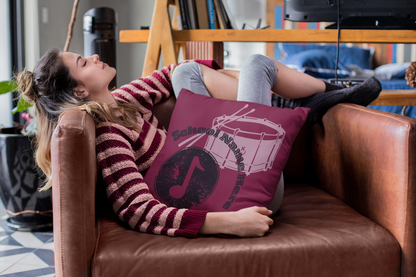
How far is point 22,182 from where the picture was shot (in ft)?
5.40

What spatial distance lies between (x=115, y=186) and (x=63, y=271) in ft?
0.70

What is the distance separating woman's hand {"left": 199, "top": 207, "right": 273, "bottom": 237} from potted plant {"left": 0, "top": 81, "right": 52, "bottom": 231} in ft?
3.53

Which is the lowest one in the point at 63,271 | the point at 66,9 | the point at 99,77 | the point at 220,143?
the point at 63,271

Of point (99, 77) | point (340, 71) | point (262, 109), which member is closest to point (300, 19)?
point (262, 109)

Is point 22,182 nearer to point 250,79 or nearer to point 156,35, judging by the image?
point 156,35

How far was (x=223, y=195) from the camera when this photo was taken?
88 centimetres

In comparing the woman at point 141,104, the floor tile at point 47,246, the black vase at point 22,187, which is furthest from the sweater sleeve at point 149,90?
the floor tile at point 47,246

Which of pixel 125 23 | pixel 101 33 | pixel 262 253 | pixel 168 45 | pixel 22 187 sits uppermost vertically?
pixel 125 23

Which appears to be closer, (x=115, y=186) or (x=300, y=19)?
(x=115, y=186)

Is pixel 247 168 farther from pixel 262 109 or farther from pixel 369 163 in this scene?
pixel 369 163

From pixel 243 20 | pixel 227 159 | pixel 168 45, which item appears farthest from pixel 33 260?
pixel 243 20

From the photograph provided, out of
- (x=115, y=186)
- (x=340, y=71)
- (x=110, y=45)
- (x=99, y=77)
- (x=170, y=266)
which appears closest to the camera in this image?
(x=170, y=266)

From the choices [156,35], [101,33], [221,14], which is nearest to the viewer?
[156,35]

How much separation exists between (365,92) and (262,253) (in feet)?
2.43
